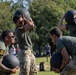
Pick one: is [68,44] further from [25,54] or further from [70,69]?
[25,54]

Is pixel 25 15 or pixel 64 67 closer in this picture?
pixel 64 67

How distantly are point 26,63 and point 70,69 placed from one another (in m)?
2.23

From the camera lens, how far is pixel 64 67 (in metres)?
7.09

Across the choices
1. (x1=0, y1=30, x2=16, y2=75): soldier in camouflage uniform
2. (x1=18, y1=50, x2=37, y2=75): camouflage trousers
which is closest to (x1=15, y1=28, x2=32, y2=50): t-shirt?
(x1=18, y1=50, x2=37, y2=75): camouflage trousers

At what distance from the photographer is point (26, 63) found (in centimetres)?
905

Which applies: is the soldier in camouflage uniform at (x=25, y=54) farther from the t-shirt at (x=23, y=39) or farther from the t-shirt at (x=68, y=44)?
the t-shirt at (x=68, y=44)

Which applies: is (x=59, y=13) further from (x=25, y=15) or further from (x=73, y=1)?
(x=25, y=15)

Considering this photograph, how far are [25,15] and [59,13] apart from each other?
5209 centimetres

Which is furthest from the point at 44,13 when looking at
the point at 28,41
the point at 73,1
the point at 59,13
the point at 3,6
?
the point at 28,41

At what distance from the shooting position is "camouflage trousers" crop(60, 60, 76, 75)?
6988 mm

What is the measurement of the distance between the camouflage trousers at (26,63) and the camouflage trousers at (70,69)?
2.08m

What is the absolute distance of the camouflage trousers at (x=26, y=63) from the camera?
905 centimetres

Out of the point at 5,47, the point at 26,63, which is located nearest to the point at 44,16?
the point at 26,63

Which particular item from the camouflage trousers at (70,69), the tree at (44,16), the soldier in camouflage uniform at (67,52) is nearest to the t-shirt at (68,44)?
the soldier in camouflage uniform at (67,52)
